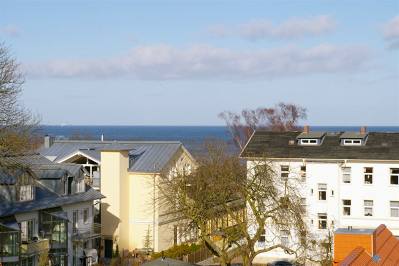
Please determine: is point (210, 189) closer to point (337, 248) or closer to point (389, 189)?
point (389, 189)

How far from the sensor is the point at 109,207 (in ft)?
160

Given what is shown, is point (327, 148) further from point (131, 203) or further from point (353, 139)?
point (131, 203)

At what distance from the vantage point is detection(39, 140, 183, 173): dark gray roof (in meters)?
50.0

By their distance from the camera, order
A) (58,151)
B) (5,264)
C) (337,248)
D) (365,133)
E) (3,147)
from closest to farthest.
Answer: (337,248) < (3,147) < (5,264) < (365,133) < (58,151)

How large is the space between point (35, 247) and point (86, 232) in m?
6.59

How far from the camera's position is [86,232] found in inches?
1805

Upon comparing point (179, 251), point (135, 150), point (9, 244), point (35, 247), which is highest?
point (135, 150)

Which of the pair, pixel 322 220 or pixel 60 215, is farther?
pixel 322 220

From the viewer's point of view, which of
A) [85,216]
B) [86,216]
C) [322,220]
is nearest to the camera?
[85,216]

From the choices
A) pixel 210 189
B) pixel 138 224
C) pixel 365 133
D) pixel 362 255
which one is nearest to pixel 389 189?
pixel 365 133

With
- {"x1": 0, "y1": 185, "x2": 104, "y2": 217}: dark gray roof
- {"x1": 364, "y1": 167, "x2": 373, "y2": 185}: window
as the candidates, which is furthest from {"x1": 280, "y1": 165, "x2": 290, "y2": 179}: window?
{"x1": 0, "y1": 185, "x2": 104, "y2": 217}: dark gray roof

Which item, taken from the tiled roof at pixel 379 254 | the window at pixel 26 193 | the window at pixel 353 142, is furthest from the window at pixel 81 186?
the tiled roof at pixel 379 254

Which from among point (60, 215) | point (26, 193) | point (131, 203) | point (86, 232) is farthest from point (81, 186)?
point (26, 193)

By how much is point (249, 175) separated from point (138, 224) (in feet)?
33.1
